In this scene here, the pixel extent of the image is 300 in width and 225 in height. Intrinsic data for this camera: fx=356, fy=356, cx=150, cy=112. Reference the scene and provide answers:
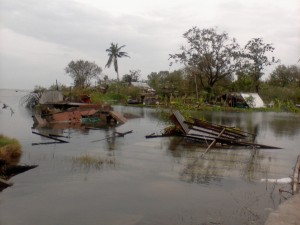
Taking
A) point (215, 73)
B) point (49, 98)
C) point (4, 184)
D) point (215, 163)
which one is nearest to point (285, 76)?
point (215, 73)

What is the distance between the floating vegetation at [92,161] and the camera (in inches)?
445

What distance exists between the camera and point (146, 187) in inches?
367

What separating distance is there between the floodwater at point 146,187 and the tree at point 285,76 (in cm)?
5727

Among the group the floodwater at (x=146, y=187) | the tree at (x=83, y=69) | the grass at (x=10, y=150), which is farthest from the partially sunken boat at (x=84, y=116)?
the tree at (x=83, y=69)

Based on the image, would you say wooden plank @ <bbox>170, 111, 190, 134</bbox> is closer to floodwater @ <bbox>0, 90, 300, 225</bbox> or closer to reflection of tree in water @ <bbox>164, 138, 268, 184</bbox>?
reflection of tree in water @ <bbox>164, 138, 268, 184</bbox>

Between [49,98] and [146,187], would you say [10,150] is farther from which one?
[49,98]

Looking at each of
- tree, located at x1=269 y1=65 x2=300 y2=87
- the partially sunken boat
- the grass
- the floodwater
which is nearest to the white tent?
the partially sunken boat

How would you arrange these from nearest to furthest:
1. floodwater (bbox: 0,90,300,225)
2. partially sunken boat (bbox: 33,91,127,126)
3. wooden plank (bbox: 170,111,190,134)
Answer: floodwater (bbox: 0,90,300,225)
wooden plank (bbox: 170,111,190,134)
partially sunken boat (bbox: 33,91,127,126)

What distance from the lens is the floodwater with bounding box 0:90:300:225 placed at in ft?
24.3

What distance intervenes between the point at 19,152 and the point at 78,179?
4.20m

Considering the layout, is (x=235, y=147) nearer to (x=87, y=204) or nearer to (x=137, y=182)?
(x=137, y=182)

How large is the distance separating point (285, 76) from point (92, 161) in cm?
6463

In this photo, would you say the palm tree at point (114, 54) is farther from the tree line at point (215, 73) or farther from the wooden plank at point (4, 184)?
the wooden plank at point (4, 184)

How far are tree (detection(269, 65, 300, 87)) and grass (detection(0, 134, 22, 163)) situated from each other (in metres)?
62.2
